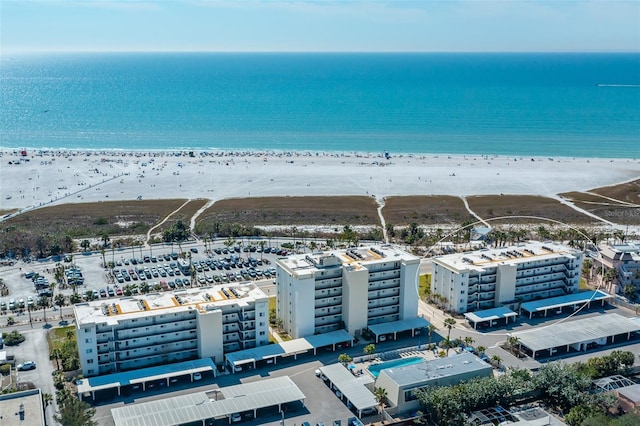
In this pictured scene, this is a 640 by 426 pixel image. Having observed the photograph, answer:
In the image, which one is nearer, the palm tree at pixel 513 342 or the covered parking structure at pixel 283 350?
the covered parking structure at pixel 283 350

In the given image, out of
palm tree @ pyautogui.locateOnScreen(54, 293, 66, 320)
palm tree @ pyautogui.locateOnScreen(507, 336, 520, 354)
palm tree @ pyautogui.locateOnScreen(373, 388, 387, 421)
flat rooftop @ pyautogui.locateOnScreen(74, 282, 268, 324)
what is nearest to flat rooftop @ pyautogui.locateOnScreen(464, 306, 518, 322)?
palm tree @ pyautogui.locateOnScreen(507, 336, 520, 354)

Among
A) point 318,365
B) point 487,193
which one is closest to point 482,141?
point 487,193

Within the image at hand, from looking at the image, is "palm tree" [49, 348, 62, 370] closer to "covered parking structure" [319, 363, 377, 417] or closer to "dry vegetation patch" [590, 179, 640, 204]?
"covered parking structure" [319, 363, 377, 417]

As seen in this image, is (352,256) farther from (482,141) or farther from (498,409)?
(482,141)

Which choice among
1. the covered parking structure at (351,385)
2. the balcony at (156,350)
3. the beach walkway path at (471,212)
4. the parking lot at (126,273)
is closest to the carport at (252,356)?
the balcony at (156,350)

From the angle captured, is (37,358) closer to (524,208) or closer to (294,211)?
(294,211)

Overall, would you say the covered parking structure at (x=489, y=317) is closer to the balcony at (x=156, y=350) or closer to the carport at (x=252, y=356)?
the carport at (x=252, y=356)
